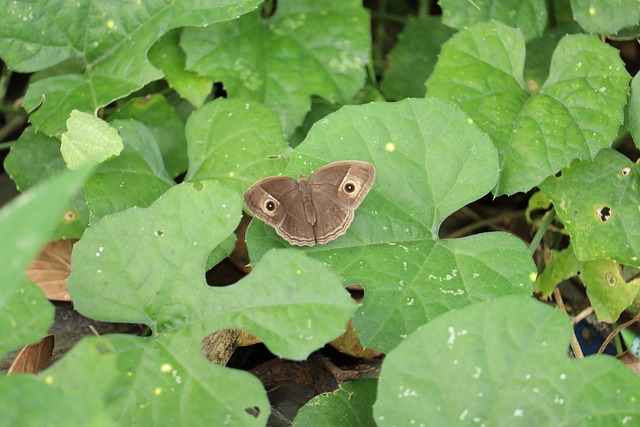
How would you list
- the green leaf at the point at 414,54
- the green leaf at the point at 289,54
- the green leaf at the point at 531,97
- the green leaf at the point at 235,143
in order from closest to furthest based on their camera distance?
the green leaf at the point at 531,97 → the green leaf at the point at 235,143 → the green leaf at the point at 289,54 → the green leaf at the point at 414,54

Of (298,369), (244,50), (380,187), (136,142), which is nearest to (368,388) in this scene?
(298,369)

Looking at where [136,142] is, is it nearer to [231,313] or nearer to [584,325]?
[231,313]

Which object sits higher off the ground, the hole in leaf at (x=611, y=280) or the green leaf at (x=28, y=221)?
the green leaf at (x=28, y=221)

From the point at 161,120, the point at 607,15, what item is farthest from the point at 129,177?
the point at 607,15

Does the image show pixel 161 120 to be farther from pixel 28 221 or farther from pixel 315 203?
pixel 28 221

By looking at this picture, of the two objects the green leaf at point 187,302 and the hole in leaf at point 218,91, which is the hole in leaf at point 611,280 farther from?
the hole in leaf at point 218,91

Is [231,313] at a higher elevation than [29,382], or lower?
lower

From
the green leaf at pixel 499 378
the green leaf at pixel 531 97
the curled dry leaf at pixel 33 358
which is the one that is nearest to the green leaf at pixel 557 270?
the green leaf at pixel 531 97
